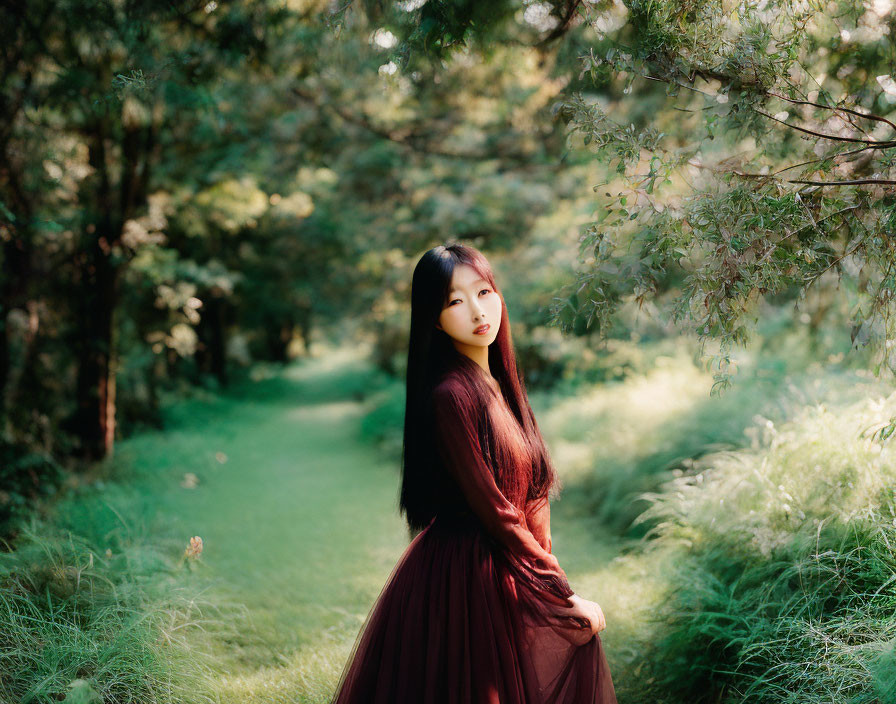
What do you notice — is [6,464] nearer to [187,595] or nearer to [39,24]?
[187,595]

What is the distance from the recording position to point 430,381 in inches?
99.6

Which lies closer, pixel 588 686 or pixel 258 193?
pixel 588 686

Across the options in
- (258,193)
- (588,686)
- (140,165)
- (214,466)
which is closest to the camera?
(588,686)

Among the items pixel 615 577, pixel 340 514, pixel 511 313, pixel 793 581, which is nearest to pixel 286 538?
pixel 340 514

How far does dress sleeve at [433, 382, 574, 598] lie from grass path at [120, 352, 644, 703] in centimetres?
171

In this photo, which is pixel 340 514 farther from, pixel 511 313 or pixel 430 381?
pixel 430 381

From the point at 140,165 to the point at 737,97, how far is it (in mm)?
7948

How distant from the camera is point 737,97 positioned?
260cm

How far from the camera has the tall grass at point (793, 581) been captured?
2615 mm

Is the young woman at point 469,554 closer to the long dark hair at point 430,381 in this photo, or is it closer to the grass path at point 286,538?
the long dark hair at point 430,381

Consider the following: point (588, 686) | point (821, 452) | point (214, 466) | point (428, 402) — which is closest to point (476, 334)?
point (428, 402)

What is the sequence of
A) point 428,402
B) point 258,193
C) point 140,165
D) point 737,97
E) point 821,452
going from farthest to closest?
point 258,193, point 140,165, point 821,452, point 737,97, point 428,402

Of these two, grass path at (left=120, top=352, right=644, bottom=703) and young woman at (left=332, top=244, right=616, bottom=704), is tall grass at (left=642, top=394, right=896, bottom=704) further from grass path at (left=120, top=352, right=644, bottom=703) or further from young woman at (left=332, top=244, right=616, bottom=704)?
young woman at (left=332, top=244, right=616, bottom=704)

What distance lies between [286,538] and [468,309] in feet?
16.4
